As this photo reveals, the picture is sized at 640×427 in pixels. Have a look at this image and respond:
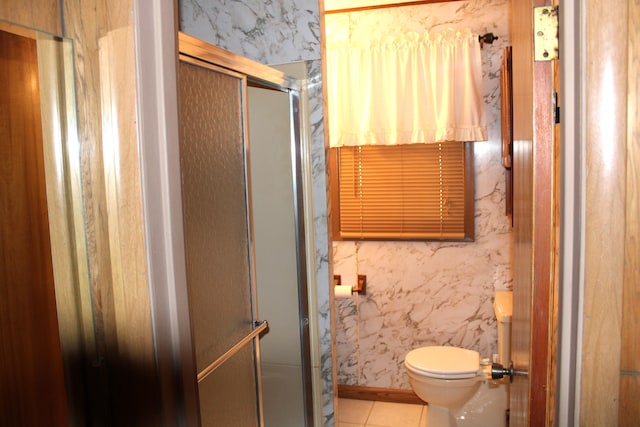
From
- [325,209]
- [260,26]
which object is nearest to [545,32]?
[325,209]

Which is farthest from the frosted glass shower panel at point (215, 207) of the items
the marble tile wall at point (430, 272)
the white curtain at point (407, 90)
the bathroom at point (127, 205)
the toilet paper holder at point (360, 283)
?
the marble tile wall at point (430, 272)

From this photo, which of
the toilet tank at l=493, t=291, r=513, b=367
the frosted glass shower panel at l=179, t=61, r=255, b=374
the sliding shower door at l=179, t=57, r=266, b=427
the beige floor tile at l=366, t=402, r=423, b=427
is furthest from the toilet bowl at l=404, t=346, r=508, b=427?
the frosted glass shower panel at l=179, t=61, r=255, b=374

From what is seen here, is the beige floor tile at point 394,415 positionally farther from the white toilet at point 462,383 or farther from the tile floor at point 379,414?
the white toilet at point 462,383

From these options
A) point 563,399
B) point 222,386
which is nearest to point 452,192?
point 222,386

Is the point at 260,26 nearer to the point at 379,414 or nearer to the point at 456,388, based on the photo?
the point at 456,388

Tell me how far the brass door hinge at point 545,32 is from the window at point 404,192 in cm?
215

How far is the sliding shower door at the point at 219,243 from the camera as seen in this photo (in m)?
1.20

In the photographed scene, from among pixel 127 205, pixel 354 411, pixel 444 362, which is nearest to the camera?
pixel 127 205

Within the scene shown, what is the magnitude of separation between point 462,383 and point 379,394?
2.87 ft

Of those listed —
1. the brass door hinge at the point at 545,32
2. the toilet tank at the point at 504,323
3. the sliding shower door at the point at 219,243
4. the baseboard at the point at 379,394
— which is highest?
the brass door hinge at the point at 545,32

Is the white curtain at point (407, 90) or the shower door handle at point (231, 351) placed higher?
the white curtain at point (407, 90)

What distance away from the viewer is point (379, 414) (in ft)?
9.89

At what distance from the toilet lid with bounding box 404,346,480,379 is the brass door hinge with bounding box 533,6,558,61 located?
2.06m

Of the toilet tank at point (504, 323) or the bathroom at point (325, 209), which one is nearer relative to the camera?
the bathroom at point (325, 209)
